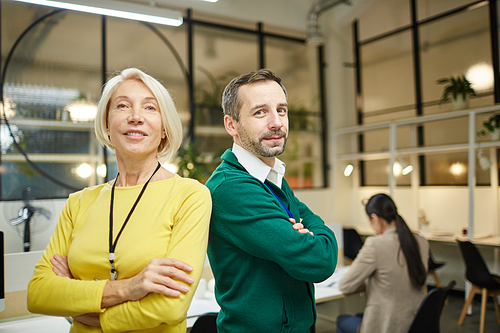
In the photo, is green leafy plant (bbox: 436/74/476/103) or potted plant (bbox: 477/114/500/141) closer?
potted plant (bbox: 477/114/500/141)

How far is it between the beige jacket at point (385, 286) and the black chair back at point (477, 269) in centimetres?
195

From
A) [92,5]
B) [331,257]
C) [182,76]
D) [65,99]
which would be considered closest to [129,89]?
[331,257]

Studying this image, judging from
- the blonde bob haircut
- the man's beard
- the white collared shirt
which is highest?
the blonde bob haircut

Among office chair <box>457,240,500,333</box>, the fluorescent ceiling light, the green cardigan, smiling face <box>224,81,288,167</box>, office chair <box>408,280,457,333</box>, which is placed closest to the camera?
the green cardigan

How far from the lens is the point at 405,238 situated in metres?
2.69

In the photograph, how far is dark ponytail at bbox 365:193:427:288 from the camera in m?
2.61

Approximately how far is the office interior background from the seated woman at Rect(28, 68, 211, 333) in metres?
2.38

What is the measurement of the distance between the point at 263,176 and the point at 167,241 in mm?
397

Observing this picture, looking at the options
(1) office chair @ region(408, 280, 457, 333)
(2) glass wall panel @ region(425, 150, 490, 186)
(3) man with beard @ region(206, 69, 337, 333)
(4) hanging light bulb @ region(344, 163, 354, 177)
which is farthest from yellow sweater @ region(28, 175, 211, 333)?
(4) hanging light bulb @ region(344, 163, 354, 177)

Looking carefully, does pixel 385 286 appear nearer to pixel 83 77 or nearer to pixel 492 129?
pixel 492 129

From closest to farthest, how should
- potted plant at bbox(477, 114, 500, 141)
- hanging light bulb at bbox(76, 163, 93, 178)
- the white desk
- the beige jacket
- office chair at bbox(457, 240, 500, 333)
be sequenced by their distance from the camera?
the beige jacket < the white desk < office chair at bbox(457, 240, 500, 333) < potted plant at bbox(477, 114, 500, 141) < hanging light bulb at bbox(76, 163, 93, 178)

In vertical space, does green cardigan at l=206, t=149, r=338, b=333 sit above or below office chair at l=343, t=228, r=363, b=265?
above

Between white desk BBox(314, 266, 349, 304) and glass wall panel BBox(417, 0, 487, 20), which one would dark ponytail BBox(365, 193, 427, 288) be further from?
glass wall panel BBox(417, 0, 487, 20)

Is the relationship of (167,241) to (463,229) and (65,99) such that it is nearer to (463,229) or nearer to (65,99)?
(65,99)
